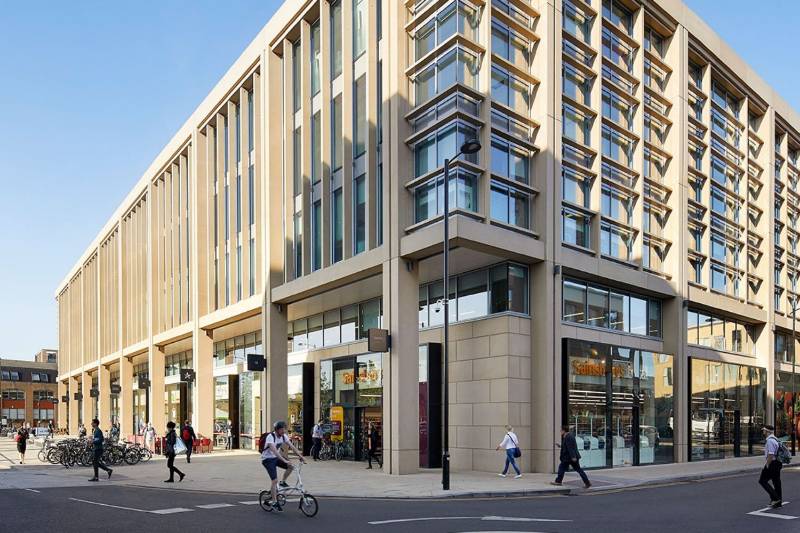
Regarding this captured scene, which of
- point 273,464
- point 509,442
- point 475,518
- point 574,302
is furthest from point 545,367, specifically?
point 273,464

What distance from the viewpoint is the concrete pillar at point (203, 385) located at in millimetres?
44125

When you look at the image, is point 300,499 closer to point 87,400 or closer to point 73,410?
point 87,400

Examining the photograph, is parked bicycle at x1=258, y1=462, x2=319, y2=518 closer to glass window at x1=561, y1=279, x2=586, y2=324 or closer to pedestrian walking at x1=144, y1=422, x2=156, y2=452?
glass window at x1=561, y1=279, x2=586, y2=324

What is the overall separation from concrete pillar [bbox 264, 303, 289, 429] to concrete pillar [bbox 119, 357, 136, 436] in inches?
1249

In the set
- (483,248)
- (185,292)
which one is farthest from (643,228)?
(185,292)

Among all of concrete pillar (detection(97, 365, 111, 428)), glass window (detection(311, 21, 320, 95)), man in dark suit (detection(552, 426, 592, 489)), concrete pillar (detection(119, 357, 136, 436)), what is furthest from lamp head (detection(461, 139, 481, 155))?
concrete pillar (detection(97, 365, 111, 428))

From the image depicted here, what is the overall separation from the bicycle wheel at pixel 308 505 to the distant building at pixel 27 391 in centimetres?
12864

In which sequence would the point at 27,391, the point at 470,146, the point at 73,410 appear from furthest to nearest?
1. the point at 27,391
2. the point at 73,410
3. the point at 470,146

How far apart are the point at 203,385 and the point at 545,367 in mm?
24564

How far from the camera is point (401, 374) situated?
84.9 feet

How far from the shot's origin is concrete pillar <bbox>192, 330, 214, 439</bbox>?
44.1 meters

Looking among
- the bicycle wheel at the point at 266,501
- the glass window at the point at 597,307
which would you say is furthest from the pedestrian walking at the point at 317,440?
the bicycle wheel at the point at 266,501

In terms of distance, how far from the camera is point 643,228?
108ft

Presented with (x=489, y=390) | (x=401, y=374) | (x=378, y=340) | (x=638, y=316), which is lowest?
(x=489, y=390)
